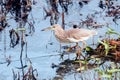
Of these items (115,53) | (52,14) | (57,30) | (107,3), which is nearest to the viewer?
(115,53)

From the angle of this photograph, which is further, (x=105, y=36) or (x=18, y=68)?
(x=105, y=36)

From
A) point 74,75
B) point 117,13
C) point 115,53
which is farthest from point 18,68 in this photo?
point 117,13

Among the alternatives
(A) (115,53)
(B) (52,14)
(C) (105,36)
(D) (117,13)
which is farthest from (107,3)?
(A) (115,53)

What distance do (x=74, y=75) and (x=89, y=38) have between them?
1.28 metres

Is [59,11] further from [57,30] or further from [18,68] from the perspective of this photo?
[18,68]

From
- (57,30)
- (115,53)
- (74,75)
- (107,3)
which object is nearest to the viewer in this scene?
(74,75)

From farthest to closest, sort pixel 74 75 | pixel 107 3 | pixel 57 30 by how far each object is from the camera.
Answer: pixel 107 3 < pixel 57 30 < pixel 74 75

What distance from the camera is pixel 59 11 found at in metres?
7.45

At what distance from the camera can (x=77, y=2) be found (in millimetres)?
7852

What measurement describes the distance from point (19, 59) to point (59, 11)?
74.9 inches

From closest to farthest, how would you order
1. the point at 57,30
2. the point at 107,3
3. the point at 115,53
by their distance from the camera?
1. the point at 115,53
2. the point at 57,30
3. the point at 107,3

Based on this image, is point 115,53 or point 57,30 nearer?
point 115,53

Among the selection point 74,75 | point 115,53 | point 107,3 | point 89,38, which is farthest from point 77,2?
point 74,75

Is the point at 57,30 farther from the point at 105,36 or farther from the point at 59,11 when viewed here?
the point at 59,11
